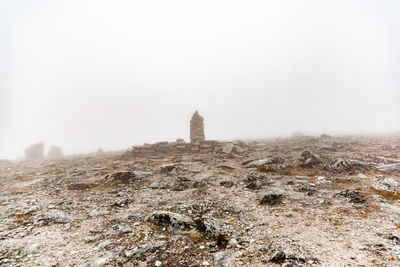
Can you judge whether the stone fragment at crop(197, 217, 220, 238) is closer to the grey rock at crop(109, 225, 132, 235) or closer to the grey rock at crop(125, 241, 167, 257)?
the grey rock at crop(125, 241, 167, 257)

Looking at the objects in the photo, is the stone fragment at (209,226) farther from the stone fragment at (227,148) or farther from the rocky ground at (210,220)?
the stone fragment at (227,148)

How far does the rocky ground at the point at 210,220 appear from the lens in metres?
7.35

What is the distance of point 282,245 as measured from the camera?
7.72m

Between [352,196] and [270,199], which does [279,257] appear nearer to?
[270,199]

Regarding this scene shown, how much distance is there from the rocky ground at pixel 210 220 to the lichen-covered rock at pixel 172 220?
0.05 meters

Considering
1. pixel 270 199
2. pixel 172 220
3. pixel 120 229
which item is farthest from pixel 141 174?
pixel 270 199

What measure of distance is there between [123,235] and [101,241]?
921mm

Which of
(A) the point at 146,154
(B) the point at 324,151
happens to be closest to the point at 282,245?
(B) the point at 324,151

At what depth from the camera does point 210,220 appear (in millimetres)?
9867

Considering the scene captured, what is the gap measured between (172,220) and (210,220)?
195 cm

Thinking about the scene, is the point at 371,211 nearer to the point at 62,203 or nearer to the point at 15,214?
the point at 62,203

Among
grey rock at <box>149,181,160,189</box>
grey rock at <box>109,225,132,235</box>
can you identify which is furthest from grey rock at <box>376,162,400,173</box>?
grey rock at <box>109,225,132,235</box>

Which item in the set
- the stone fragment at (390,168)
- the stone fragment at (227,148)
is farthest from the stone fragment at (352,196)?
the stone fragment at (227,148)

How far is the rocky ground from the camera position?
24.1 feet
